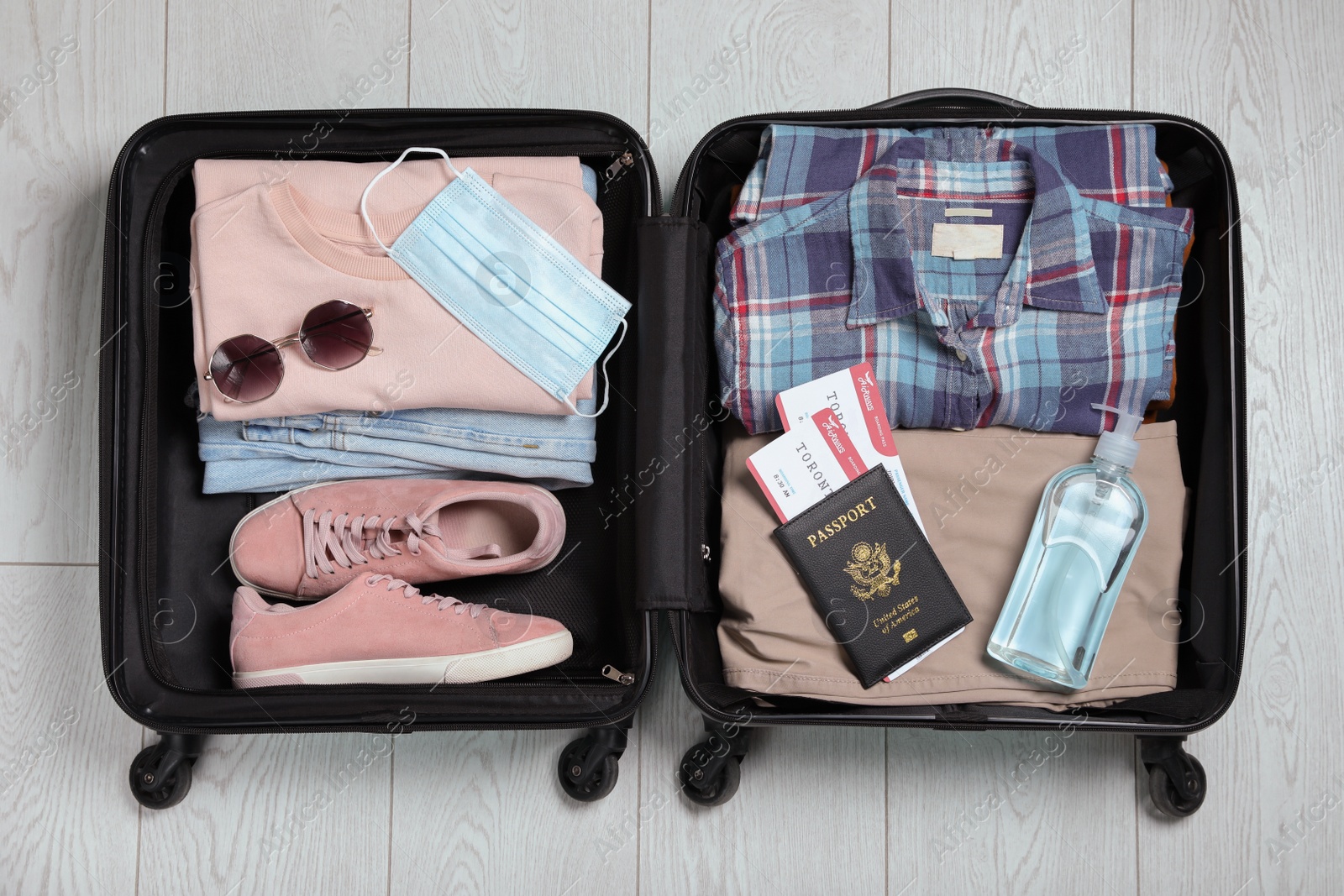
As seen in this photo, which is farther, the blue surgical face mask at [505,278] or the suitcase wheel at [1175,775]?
the suitcase wheel at [1175,775]

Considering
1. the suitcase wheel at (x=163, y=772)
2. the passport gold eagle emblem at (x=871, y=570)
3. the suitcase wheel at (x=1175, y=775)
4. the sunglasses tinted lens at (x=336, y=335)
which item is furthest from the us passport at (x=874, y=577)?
the suitcase wheel at (x=163, y=772)

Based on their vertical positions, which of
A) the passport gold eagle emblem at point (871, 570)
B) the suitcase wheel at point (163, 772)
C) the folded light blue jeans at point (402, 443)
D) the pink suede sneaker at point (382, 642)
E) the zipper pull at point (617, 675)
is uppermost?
the folded light blue jeans at point (402, 443)

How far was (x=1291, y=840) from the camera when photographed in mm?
975

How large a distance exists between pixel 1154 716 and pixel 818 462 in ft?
1.39

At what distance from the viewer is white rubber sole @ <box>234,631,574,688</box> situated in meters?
0.85

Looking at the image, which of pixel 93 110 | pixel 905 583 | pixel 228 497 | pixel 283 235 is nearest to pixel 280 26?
pixel 93 110

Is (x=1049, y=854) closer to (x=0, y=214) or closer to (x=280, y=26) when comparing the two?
(x=280, y=26)

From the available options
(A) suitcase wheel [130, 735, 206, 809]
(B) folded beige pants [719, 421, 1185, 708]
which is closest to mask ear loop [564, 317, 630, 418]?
(B) folded beige pants [719, 421, 1185, 708]

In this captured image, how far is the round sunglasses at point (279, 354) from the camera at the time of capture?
2.66 feet

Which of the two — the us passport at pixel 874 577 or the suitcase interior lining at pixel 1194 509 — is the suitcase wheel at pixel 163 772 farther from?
the us passport at pixel 874 577

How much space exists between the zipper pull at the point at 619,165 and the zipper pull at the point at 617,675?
530mm

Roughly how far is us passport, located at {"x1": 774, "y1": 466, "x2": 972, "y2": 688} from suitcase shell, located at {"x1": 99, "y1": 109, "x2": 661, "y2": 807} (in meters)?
0.18

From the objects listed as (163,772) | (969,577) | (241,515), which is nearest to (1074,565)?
(969,577)

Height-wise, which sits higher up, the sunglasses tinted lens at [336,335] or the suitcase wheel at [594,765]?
the sunglasses tinted lens at [336,335]
